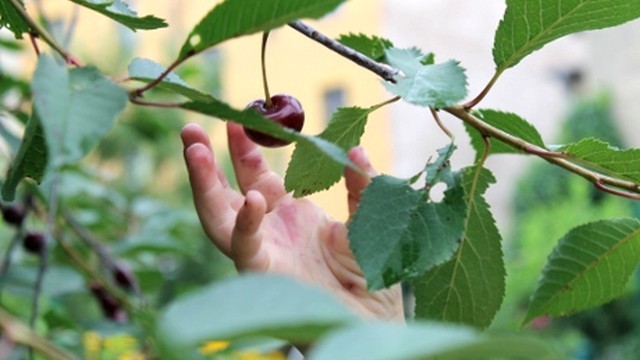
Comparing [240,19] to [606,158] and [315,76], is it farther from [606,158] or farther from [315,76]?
[315,76]

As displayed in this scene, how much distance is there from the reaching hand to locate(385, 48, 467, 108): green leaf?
0.27m

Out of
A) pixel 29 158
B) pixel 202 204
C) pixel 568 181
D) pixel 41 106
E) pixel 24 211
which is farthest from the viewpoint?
pixel 568 181

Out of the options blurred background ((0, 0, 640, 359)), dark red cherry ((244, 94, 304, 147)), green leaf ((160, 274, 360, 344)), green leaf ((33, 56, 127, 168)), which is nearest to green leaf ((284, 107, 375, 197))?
dark red cherry ((244, 94, 304, 147))

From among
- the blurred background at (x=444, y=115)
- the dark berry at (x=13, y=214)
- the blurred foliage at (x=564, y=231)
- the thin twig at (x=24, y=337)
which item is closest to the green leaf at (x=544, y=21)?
the thin twig at (x=24, y=337)

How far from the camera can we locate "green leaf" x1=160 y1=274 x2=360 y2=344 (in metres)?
0.26

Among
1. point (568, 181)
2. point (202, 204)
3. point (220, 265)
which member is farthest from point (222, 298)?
point (568, 181)

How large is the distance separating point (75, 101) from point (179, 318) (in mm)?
190

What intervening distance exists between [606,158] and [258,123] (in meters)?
0.30

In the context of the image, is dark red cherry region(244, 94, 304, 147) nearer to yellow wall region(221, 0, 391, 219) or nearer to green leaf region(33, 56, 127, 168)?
green leaf region(33, 56, 127, 168)

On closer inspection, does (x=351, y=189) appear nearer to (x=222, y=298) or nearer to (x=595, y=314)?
(x=222, y=298)

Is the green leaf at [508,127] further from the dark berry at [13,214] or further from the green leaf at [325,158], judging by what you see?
the dark berry at [13,214]

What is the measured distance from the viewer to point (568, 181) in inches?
372

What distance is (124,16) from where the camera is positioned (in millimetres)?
590

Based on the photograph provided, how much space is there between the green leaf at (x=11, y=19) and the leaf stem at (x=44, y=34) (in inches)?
0.5
